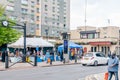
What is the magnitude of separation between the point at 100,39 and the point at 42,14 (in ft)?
67.3

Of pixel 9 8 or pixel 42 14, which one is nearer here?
pixel 9 8

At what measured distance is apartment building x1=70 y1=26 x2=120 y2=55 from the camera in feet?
219

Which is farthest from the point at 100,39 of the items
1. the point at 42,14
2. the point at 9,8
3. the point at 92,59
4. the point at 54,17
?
the point at 92,59

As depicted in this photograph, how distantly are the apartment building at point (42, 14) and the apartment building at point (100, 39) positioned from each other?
628cm

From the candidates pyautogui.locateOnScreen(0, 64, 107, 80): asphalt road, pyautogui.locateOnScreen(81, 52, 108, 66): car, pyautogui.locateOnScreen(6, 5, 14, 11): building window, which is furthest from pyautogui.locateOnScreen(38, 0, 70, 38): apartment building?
pyautogui.locateOnScreen(0, 64, 107, 80): asphalt road

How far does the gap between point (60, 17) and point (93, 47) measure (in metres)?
22.1

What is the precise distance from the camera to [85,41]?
72812 mm

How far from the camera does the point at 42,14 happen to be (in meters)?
83.5

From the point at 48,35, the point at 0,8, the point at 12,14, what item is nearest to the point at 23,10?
the point at 12,14

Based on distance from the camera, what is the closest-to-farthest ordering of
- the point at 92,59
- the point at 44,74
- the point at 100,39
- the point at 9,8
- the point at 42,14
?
the point at 44,74
the point at 92,59
the point at 100,39
the point at 9,8
the point at 42,14

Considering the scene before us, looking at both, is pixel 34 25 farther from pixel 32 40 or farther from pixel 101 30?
pixel 32 40

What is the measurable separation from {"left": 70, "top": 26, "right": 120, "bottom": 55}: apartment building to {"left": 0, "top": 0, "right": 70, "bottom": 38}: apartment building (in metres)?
6.28

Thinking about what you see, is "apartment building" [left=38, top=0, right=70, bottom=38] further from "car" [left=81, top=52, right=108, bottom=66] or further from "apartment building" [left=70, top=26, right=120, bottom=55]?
"car" [left=81, top=52, right=108, bottom=66]

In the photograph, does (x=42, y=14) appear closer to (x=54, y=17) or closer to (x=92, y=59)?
(x=54, y=17)
